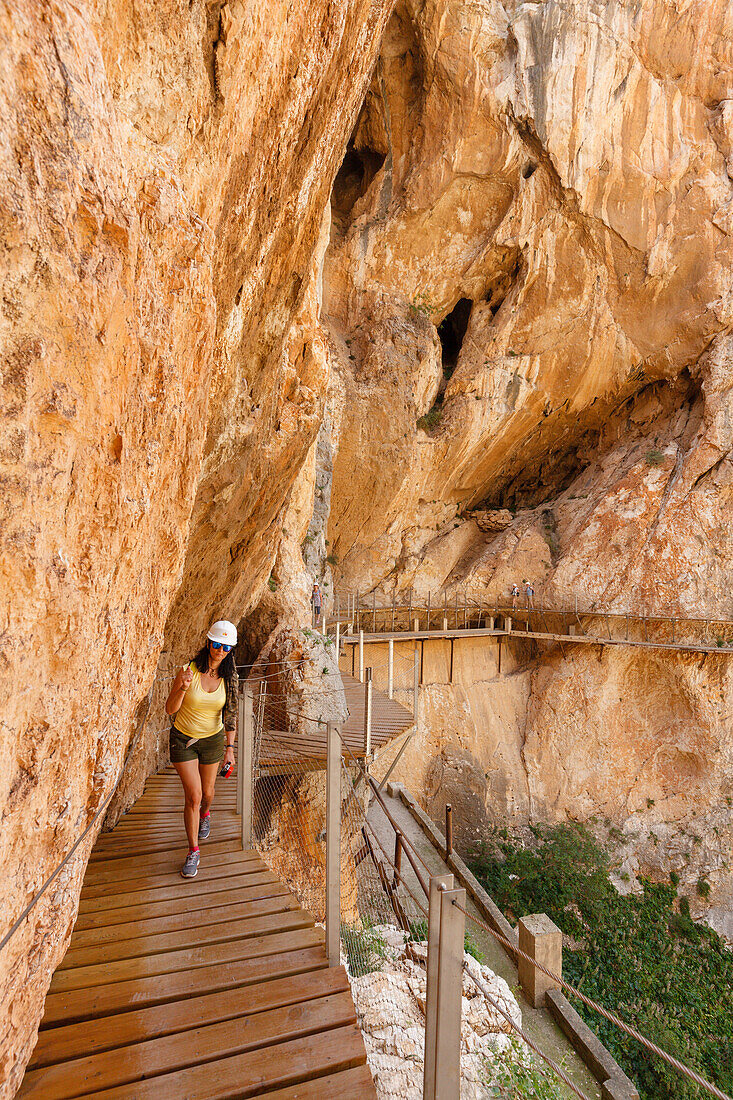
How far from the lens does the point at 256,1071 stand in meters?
1.89

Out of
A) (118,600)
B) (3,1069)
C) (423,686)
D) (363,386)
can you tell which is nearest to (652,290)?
(363,386)

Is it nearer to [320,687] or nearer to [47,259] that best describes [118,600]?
[47,259]

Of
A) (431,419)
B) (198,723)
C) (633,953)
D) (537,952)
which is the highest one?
(431,419)

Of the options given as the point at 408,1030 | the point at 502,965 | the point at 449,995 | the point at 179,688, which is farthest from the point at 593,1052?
the point at 179,688

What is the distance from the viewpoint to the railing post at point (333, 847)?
241 centimetres

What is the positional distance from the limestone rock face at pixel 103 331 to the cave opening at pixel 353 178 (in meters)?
12.0

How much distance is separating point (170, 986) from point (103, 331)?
2.68m

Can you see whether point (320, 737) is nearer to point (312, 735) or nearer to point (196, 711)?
point (312, 735)

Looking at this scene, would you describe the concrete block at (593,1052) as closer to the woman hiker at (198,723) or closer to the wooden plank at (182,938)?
the wooden plank at (182,938)

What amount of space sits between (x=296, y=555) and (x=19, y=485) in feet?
23.8

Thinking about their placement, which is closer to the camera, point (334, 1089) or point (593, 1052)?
point (334, 1089)

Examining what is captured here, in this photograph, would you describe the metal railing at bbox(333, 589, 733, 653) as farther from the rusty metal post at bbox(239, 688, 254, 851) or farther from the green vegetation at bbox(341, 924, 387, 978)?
the rusty metal post at bbox(239, 688, 254, 851)

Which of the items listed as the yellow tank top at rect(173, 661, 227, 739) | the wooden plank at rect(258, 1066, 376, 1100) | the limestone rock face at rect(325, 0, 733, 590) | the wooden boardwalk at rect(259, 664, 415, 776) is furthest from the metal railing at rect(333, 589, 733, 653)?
the wooden plank at rect(258, 1066, 376, 1100)

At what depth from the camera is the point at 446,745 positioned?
13617 millimetres
